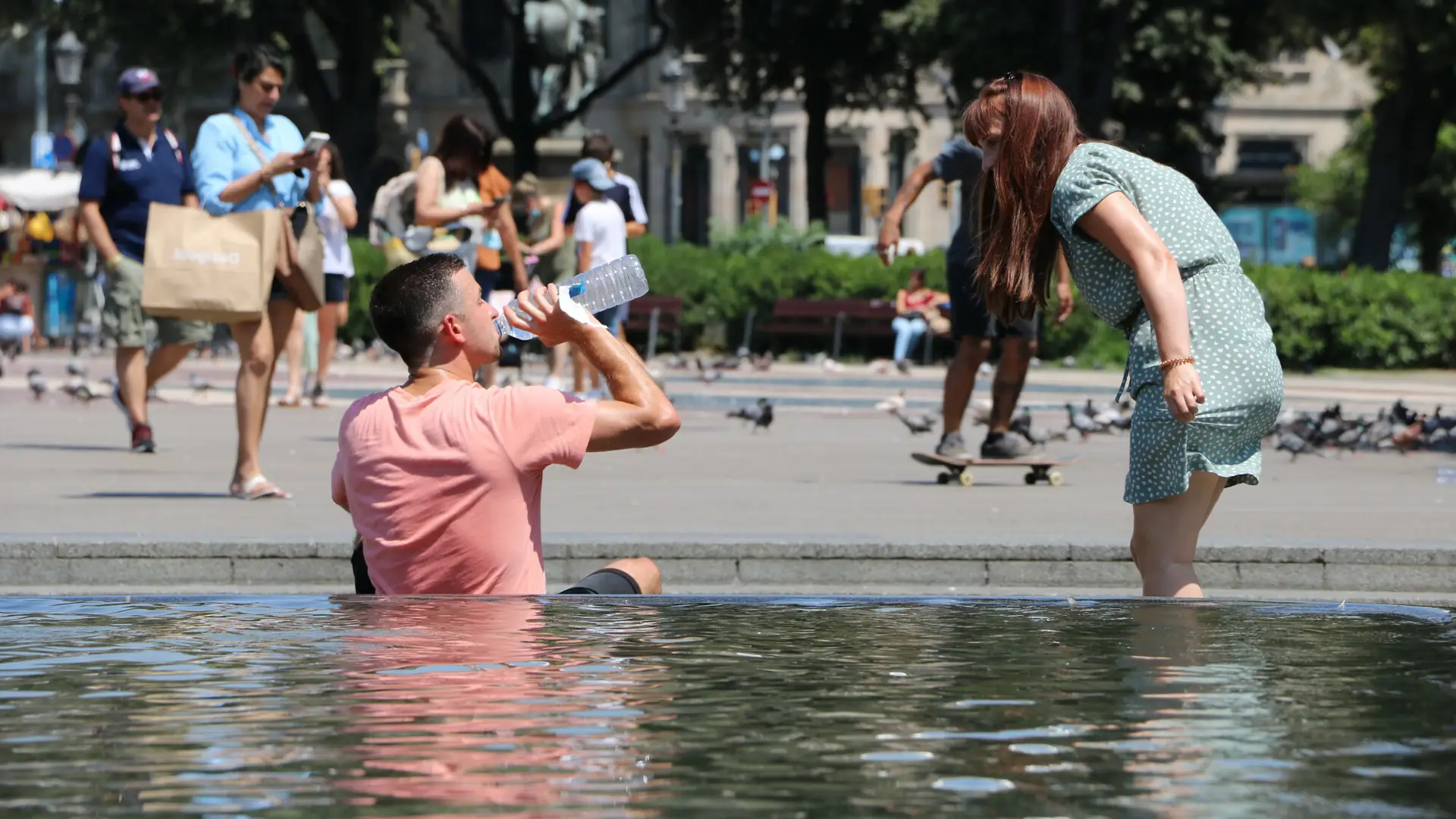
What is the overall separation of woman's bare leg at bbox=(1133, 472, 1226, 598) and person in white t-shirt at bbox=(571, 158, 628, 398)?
1138 cm

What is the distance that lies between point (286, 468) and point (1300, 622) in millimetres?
8134

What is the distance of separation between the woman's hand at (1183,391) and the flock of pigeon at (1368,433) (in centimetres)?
919

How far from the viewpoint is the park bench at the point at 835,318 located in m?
32.1

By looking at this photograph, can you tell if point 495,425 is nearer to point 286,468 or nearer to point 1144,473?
point 1144,473

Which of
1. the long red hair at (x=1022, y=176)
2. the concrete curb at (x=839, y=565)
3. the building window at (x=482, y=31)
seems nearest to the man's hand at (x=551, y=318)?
the long red hair at (x=1022, y=176)

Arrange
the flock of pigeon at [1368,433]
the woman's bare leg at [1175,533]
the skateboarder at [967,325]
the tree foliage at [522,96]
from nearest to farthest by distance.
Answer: the woman's bare leg at [1175,533]
the skateboarder at [967,325]
the flock of pigeon at [1368,433]
the tree foliage at [522,96]

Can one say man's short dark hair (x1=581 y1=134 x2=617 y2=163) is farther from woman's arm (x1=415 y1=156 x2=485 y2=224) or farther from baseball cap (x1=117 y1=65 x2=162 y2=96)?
baseball cap (x1=117 y1=65 x2=162 y2=96)

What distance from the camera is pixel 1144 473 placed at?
5.97 metres

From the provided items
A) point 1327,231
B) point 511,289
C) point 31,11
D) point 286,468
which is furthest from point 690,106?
point 286,468

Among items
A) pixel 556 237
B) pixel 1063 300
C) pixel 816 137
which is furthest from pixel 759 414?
pixel 816 137

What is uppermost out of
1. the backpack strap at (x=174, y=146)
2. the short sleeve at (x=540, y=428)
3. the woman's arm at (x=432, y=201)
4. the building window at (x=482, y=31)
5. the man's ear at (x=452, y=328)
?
the building window at (x=482, y=31)

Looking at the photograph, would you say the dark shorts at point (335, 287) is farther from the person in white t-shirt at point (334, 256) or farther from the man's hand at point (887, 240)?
the man's hand at point (887, 240)


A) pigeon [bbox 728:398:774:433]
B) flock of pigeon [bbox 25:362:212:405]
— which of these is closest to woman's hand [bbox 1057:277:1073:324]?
pigeon [bbox 728:398:774:433]

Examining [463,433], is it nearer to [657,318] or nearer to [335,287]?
[335,287]
